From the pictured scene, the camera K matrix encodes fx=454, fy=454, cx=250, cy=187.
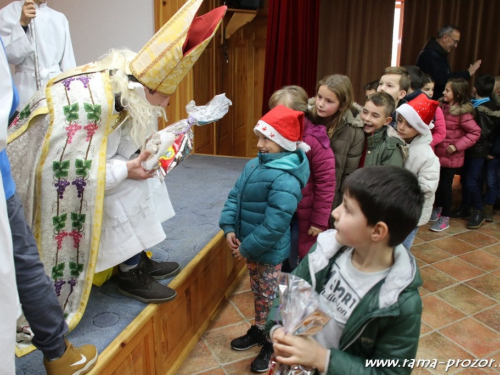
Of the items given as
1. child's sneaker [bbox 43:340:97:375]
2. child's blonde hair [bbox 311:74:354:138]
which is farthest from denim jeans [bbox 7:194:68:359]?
child's blonde hair [bbox 311:74:354:138]

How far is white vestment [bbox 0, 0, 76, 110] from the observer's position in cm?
254

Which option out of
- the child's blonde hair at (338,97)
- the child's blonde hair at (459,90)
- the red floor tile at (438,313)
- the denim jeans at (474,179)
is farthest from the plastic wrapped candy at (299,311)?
the denim jeans at (474,179)

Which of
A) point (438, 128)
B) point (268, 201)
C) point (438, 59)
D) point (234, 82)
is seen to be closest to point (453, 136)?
point (438, 128)

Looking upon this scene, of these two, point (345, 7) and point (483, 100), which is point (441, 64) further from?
point (345, 7)

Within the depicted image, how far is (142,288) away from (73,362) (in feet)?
1.51

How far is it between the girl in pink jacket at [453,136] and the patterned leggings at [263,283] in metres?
2.08

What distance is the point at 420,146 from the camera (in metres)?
2.26

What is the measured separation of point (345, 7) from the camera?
202 inches

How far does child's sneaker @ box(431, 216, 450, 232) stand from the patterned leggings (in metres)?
2.08

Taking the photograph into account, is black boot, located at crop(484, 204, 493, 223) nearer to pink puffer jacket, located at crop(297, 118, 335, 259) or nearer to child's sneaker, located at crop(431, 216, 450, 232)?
child's sneaker, located at crop(431, 216, 450, 232)

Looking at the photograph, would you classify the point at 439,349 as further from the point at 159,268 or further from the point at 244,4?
the point at 244,4

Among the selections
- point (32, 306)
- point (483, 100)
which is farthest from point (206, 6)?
point (32, 306)

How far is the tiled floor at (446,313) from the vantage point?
201 cm

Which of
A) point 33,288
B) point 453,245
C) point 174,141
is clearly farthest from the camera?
point 453,245
